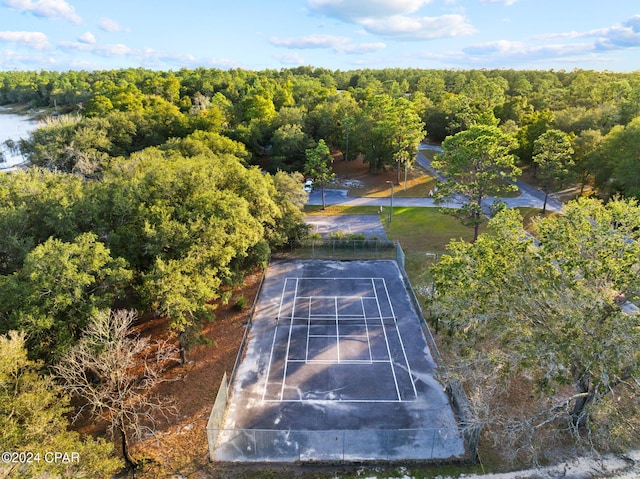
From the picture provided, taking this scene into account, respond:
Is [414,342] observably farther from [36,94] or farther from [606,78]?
[36,94]

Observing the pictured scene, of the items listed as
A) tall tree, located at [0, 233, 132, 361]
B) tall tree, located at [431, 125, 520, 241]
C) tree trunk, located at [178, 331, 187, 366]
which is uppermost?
tall tree, located at [431, 125, 520, 241]

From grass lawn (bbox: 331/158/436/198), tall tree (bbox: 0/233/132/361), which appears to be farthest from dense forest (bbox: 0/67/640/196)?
tall tree (bbox: 0/233/132/361)

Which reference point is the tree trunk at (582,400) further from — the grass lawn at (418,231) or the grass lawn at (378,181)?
the grass lawn at (378,181)

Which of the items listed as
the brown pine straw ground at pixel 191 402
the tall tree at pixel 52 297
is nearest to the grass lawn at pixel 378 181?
the brown pine straw ground at pixel 191 402

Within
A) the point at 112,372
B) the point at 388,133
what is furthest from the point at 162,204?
the point at 388,133

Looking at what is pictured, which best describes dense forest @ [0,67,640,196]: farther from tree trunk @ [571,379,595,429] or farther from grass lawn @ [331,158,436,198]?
tree trunk @ [571,379,595,429]
